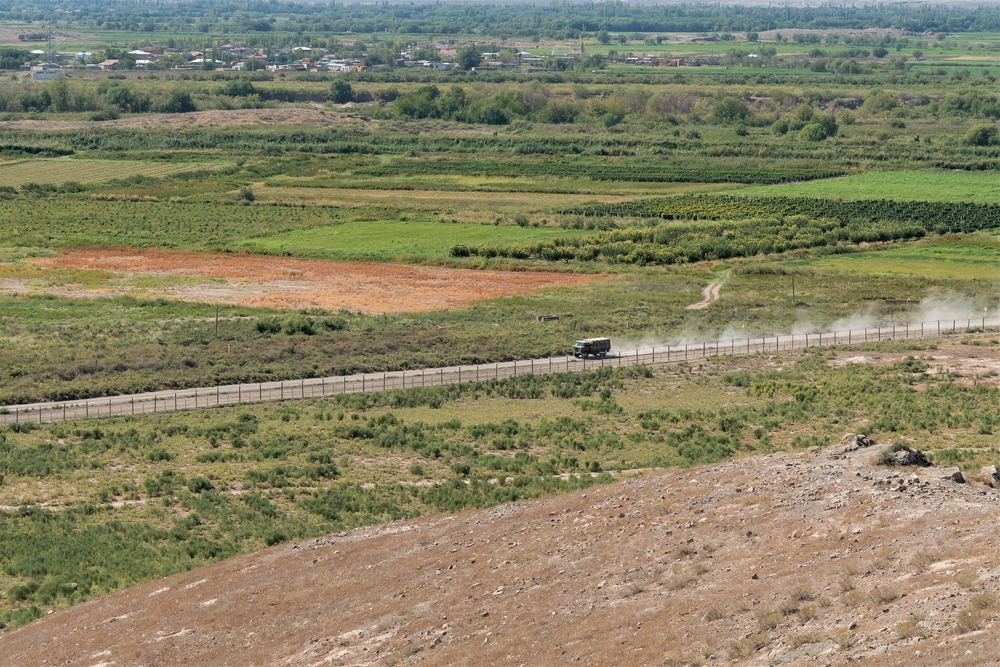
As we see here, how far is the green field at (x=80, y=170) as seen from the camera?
151m

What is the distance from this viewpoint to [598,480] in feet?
148

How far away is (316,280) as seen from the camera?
314ft

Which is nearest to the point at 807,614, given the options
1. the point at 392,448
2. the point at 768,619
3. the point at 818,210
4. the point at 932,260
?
the point at 768,619

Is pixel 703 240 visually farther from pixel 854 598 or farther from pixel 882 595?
pixel 882 595

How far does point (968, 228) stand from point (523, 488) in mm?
83830

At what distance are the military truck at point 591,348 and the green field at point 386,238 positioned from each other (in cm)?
3781

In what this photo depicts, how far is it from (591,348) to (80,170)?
108m

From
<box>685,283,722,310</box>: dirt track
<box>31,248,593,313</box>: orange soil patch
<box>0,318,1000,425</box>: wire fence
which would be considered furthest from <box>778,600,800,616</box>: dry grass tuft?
<box>31,248,593,313</box>: orange soil patch

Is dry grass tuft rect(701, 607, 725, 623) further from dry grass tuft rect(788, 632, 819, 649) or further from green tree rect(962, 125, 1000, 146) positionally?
green tree rect(962, 125, 1000, 146)

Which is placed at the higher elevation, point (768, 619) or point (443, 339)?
point (768, 619)

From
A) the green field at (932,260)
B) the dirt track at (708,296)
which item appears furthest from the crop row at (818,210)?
the dirt track at (708,296)

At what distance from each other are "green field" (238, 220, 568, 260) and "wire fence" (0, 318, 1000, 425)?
38.3 metres

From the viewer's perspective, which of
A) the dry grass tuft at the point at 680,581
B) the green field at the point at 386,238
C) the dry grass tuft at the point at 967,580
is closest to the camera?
the dry grass tuft at the point at 967,580

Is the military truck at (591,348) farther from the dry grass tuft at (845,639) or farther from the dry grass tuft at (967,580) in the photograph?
the dry grass tuft at (845,639)
